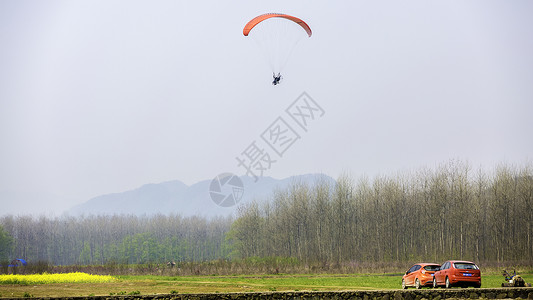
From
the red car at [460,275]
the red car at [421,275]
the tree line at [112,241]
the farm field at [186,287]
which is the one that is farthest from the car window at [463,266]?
the tree line at [112,241]

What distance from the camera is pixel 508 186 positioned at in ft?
214

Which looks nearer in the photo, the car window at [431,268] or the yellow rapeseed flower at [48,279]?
the car window at [431,268]

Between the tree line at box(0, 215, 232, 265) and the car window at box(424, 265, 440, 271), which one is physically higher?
the car window at box(424, 265, 440, 271)

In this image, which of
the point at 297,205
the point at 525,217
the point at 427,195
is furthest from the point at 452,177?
the point at 297,205

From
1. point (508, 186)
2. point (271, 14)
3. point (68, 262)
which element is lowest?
point (68, 262)

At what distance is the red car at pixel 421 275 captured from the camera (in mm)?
26203

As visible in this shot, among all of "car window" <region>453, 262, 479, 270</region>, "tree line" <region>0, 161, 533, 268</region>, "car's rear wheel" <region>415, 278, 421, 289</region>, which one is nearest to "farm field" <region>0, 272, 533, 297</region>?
"car's rear wheel" <region>415, 278, 421, 289</region>

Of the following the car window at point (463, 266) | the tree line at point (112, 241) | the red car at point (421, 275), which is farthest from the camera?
the tree line at point (112, 241)

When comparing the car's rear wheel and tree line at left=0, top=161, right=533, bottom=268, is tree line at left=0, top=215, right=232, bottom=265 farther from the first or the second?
the car's rear wheel

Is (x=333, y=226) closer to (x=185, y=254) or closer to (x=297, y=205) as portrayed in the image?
(x=297, y=205)

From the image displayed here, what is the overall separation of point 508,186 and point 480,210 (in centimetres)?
445

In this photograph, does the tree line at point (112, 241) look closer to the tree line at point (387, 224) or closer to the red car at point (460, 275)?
the tree line at point (387, 224)

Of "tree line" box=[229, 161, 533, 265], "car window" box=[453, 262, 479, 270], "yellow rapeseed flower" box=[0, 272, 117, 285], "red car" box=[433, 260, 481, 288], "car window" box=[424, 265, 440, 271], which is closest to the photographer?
"red car" box=[433, 260, 481, 288]

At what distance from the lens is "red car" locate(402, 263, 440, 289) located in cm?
2620
